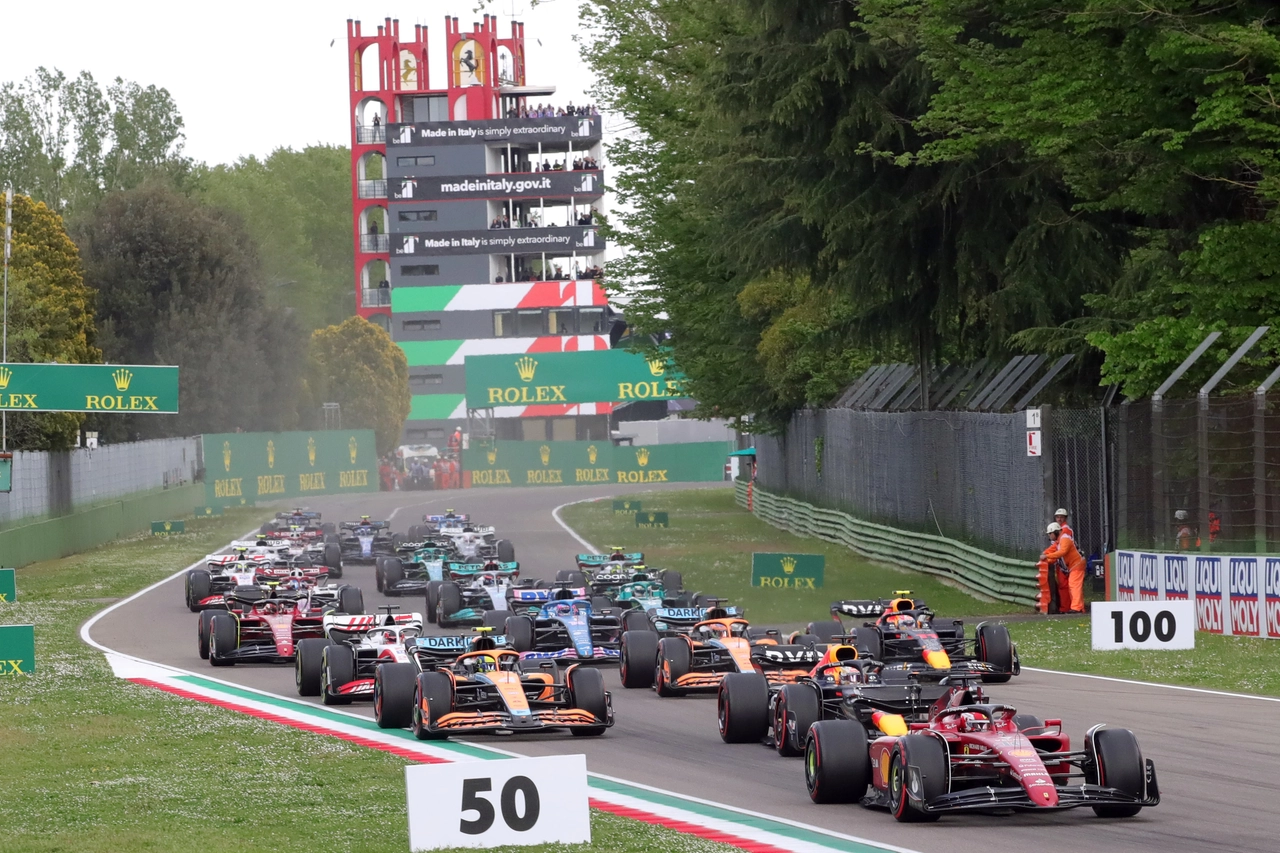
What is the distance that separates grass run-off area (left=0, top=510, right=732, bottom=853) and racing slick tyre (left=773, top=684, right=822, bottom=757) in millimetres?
2716

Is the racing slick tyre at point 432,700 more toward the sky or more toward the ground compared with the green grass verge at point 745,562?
more toward the sky

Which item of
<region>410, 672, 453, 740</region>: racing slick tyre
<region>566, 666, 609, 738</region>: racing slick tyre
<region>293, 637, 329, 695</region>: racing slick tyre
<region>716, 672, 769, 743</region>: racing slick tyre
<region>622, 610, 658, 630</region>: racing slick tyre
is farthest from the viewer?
<region>622, 610, 658, 630</region>: racing slick tyre

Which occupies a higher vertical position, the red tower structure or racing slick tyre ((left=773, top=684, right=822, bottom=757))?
the red tower structure

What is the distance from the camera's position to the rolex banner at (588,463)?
87.1 m

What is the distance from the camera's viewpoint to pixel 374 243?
126125mm

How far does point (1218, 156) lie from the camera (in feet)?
79.0

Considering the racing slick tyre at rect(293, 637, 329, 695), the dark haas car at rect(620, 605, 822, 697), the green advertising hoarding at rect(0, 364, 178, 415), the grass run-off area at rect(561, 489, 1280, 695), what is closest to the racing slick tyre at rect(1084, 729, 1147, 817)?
Answer: the dark haas car at rect(620, 605, 822, 697)

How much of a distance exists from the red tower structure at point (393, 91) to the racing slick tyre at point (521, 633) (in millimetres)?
103488

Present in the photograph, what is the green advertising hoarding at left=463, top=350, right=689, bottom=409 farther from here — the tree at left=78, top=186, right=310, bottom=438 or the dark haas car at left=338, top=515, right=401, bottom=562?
the dark haas car at left=338, top=515, right=401, bottom=562

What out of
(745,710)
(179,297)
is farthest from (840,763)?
(179,297)

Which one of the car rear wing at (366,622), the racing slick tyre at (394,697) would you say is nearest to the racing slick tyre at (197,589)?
the car rear wing at (366,622)

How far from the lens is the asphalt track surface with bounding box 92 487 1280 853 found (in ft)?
35.5

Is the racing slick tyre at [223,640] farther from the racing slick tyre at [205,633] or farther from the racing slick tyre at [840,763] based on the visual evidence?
the racing slick tyre at [840,763]

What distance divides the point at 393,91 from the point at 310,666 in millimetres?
108785
